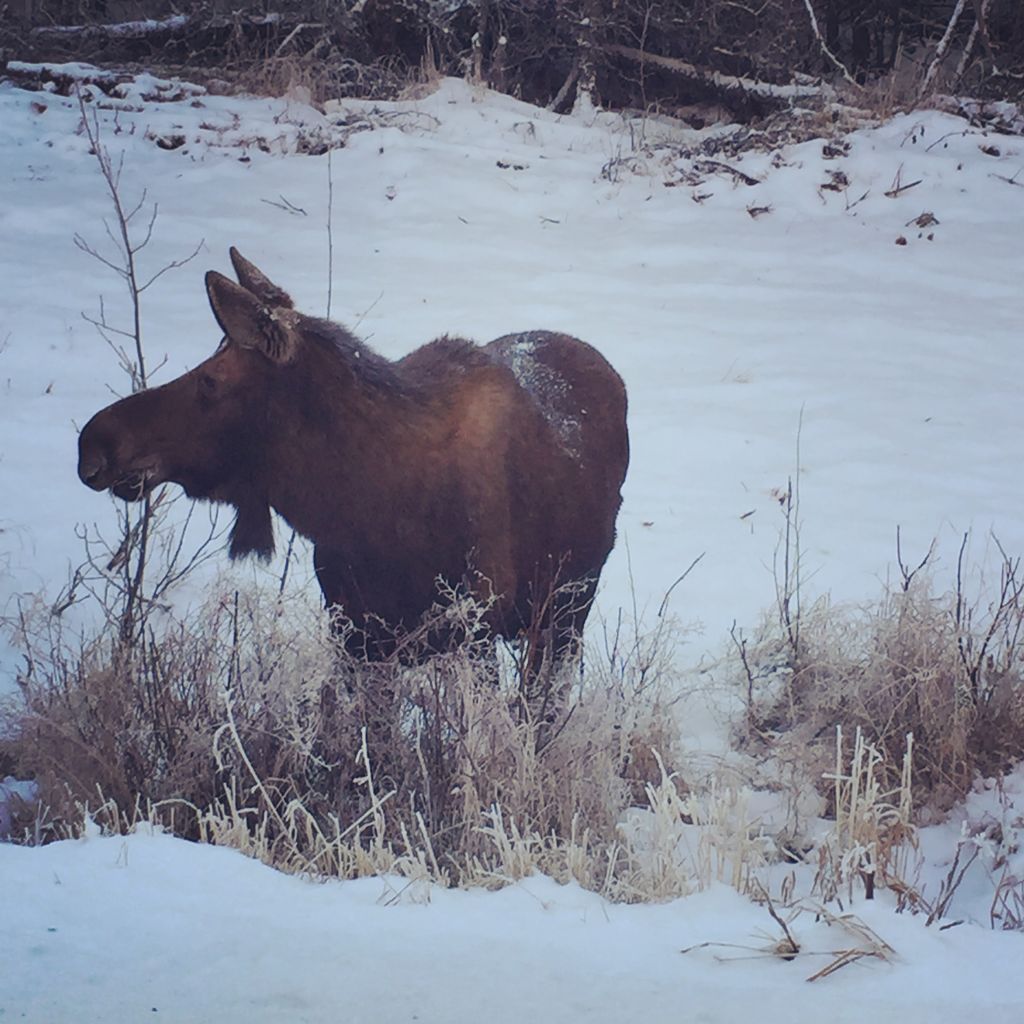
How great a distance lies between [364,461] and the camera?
3.83 m

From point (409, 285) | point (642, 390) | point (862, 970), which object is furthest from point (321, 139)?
point (862, 970)

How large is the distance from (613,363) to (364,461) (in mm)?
3024

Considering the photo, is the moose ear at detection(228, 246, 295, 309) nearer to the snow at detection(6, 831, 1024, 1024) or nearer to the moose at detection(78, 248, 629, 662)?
the moose at detection(78, 248, 629, 662)

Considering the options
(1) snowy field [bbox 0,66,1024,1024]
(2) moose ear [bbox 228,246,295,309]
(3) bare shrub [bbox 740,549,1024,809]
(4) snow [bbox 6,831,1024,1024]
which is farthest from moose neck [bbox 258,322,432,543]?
(3) bare shrub [bbox 740,549,1024,809]

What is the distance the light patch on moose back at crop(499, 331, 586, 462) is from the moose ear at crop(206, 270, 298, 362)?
880 mm

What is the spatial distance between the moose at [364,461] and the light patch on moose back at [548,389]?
0.02 m

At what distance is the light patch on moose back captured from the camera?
14.0 feet

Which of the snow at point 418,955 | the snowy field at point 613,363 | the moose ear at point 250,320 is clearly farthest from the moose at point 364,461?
the snow at point 418,955

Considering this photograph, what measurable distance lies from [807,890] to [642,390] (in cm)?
340

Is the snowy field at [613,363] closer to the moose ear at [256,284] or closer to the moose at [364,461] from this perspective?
the moose at [364,461]

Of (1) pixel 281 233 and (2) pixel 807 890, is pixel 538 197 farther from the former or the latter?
(2) pixel 807 890

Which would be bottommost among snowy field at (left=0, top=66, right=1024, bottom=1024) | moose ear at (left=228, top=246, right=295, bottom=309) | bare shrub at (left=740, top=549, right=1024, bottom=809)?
bare shrub at (left=740, top=549, right=1024, bottom=809)

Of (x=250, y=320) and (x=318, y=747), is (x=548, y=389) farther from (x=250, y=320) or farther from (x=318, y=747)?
(x=318, y=747)

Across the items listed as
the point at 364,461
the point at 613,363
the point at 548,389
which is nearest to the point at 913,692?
the point at 548,389
